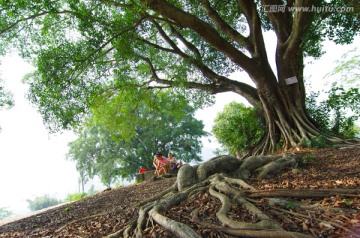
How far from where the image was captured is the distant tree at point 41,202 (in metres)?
36.1

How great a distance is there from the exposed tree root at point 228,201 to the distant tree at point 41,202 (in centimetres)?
3721

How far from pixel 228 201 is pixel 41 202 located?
40140 millimetres

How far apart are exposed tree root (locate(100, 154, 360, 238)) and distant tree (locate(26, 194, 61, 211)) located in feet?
122

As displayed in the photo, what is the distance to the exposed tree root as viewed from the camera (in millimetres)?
2277

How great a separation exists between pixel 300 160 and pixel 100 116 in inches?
392

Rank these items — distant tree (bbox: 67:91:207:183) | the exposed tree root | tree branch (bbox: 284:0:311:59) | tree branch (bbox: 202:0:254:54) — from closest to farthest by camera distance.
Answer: the exposed tree root < tree branch (bbox: 284:0:311:59) < tree branch (bbox: 202:0:254:54) < distant tree (bbox: 67:91:207:183)

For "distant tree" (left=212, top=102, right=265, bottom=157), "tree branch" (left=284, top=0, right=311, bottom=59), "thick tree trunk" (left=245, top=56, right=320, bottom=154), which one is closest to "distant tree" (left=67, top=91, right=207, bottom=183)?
"distant tree" (left=212, top=102, right=265, bottom=157)

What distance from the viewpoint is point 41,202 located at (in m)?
36.4

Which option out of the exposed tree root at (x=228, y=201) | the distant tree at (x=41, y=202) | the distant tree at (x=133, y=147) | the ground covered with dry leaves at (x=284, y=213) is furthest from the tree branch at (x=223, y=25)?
the distant tree at (x=41, y=202)

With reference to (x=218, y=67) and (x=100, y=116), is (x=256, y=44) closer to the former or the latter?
(x=218, y=67)

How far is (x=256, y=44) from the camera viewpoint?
912 centimetres

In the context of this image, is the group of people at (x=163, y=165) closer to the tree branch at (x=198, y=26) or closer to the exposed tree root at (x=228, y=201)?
the tree branch at (x=198, y=26)

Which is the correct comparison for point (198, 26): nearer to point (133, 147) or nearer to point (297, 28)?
point (297, 28)

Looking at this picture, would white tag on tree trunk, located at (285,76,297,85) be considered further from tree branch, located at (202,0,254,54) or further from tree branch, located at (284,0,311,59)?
tree branch, located at (202,0,254,54)
